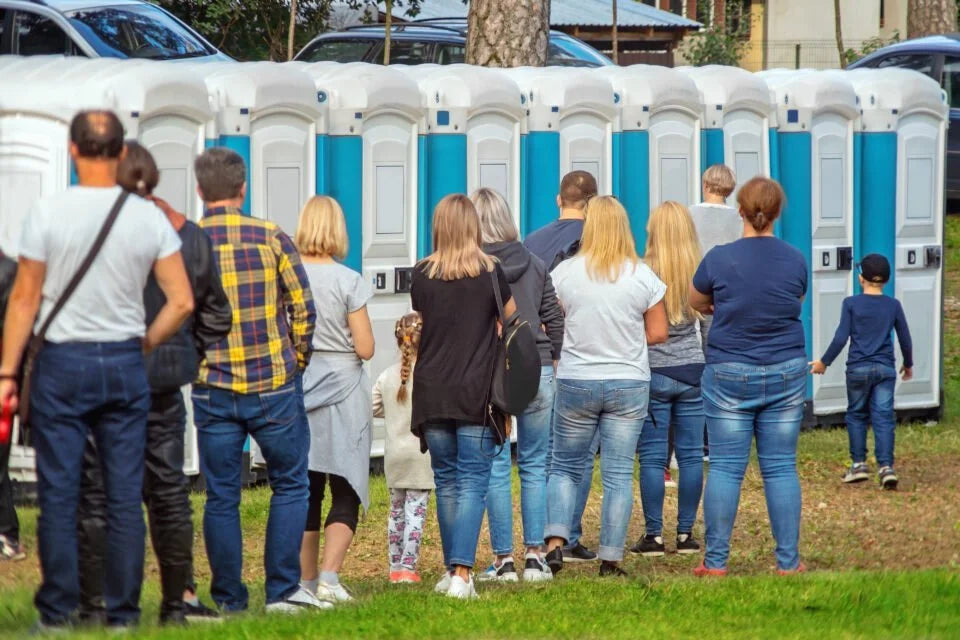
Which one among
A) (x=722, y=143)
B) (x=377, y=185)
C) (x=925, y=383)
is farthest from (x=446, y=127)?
(x=925, y=383)

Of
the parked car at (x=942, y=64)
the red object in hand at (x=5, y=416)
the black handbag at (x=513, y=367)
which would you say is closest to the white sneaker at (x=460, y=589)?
the black handbag at (x=513, y=367)

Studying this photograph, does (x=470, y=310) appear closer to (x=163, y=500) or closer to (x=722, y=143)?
(x=163, y=500)

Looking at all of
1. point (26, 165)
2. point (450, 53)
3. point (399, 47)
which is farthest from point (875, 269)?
point (399, 47)

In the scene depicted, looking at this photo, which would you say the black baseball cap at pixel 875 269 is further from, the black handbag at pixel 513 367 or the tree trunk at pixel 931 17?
the tree trunk at pixel 931 17

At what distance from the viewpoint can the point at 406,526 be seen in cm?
713

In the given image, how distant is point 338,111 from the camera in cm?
953

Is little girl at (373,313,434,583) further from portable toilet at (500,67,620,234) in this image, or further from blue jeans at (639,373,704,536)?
portable toilet at (500,67,620,234)

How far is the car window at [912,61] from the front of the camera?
1950cm

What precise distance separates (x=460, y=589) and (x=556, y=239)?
6.39 ft

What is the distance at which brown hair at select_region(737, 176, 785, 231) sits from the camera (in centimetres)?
689

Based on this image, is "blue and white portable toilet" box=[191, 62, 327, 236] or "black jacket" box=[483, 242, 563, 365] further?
"blue and white portable toilet" box=[191, 62, 327, 236]

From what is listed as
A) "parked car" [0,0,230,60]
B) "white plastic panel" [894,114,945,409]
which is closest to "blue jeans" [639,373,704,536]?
"white plastic panel" [894,114,945,409]

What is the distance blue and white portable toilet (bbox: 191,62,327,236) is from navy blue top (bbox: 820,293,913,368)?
3230 millimetres

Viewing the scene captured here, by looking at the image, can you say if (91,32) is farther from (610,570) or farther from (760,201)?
(760,201)
